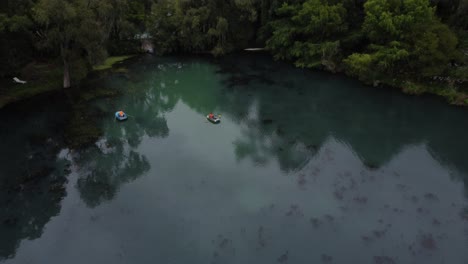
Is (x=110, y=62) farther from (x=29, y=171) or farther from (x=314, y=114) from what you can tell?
(x=314, y=114)

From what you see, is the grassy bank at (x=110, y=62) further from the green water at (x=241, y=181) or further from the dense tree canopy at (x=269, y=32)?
the green water at (x=241, y=181)

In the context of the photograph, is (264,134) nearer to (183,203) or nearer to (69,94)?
(183,203)

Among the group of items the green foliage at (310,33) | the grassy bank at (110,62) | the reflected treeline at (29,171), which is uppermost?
the green foliage at (310,33)

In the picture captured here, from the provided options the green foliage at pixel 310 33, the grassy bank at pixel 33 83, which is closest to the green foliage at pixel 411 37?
the green foliage at pixel 310 33

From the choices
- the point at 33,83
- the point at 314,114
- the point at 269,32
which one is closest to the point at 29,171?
the point at 33,83

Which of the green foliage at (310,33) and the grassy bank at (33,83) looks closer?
the grassy bank at (33,83)

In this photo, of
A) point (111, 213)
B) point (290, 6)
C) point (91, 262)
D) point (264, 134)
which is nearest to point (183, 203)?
point (111, 213)
